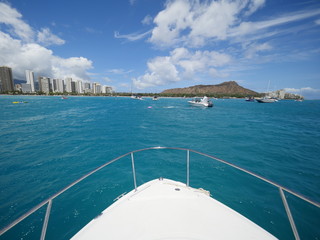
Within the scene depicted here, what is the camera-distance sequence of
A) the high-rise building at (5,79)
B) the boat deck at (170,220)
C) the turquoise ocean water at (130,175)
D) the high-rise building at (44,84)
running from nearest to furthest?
1. the boat deck at (170,220)
2. the turquoise ocean water at (130,175)
3. the high-rise building at (5,79)
4. the high-rise building at (44,84)

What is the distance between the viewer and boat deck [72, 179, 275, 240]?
230 centimetres

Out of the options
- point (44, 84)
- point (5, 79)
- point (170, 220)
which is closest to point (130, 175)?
point (170, 220)

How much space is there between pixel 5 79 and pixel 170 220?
243m

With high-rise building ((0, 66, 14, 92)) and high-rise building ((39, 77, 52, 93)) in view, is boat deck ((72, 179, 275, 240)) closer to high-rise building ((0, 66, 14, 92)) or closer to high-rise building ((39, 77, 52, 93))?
high-rise building ((0, 66, 14, 92))

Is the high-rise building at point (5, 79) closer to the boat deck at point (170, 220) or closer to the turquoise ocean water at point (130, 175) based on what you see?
the turquoise ocean water at point (130, 175)

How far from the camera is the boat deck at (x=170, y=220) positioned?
2.30 metres

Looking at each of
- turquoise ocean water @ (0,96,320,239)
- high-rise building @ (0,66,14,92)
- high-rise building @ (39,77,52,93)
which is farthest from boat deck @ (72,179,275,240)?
high-rise building @ (39,77,52,93)

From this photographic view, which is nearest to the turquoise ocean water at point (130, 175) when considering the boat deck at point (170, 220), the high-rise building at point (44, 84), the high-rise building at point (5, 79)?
the boat deck at point (170, 220)

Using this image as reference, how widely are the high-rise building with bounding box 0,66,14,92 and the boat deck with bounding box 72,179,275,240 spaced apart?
229m

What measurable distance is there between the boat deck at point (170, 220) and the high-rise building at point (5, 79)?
229 m

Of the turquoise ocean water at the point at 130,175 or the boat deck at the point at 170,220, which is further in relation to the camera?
the turquoise ocean water at the point at 130,175

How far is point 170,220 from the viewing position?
258 centimetres

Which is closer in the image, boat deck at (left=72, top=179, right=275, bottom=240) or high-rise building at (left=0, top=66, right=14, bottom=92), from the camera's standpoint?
boat deck at (left=72, top=179, right=275, bottom=240)

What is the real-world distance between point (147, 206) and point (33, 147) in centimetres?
1288
